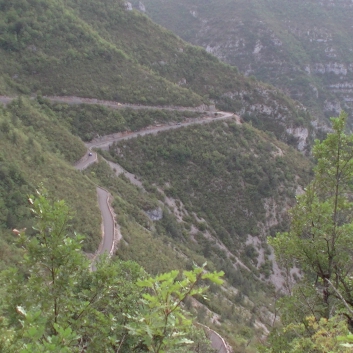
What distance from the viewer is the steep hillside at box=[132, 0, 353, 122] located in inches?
5103

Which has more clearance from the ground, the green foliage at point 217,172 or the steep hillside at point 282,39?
the steep hillside at point 282,39

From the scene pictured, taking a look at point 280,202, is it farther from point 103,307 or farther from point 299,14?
point 299,14

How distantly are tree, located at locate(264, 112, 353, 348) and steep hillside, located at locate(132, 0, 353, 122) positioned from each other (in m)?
117

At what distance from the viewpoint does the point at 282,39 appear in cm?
13725

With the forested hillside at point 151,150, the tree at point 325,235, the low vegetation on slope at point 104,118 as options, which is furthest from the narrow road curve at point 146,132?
the tree at point 325,235

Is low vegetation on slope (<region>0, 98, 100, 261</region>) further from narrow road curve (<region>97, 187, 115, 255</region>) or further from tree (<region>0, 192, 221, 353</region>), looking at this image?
tree (<region>0, 192, 221, 353</region>)

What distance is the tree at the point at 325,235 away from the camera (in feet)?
27.0

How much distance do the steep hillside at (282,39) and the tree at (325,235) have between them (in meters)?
117

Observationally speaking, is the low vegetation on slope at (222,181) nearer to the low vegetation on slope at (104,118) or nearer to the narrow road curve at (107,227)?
the low vegetation on slope at (104,118)

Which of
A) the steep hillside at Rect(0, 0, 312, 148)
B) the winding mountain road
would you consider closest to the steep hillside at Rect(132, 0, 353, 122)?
the steep hillside at Rect(0, 0, 312, 148)

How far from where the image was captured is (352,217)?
29.0ft

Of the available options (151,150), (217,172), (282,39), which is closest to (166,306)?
(151,150)

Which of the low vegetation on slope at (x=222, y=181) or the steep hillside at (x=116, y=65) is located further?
the steep hillside at (x=116, y=65)

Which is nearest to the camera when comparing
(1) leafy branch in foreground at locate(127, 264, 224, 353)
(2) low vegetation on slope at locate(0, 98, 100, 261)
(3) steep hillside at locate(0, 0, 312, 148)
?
(1) leafy branch in foreground at locate(127, 264, 224, 353)
